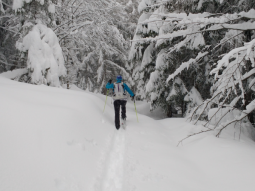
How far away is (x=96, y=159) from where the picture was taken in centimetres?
388

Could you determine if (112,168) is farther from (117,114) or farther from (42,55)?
(42,55)

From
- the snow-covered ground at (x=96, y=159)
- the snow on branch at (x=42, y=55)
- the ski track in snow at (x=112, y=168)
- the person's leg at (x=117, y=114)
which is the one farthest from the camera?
the snow on branch at (x=42, y=55)

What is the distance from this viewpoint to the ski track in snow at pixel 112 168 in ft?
10.1

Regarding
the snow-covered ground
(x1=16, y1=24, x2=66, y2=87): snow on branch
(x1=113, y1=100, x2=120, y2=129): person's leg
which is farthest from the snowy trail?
(x1=16, y1=24, x2=66, y2=87): snow on branch

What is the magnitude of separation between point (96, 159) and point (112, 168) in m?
0.46

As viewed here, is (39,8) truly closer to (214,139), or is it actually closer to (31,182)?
(31,182)

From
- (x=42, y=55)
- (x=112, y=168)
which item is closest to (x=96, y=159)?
(x=112, y=168)

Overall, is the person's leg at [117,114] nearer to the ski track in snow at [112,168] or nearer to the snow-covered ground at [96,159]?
the ski track in snow at [112,168]

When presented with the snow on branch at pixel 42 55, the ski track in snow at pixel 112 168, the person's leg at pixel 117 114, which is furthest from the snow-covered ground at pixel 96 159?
the snow on branch at pixel 42 55

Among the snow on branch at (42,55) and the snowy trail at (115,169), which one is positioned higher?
the snow on branch at (42,55)

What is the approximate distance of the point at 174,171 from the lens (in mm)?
3512

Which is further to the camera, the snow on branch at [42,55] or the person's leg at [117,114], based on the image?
the snow on branch at [42,55]

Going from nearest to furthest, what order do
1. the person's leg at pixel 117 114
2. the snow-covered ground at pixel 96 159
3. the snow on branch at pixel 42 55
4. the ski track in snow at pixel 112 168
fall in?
the snow-covered ground at pixel 96 159 < the ski track in snow at pixel 112 168 < the person's leg at pixel 117 114 < the snow on branch at pixel 42 55

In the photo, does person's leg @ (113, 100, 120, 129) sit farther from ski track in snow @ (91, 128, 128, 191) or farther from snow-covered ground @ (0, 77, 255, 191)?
snow-covered ground @ (0, 77, 255, 191)
